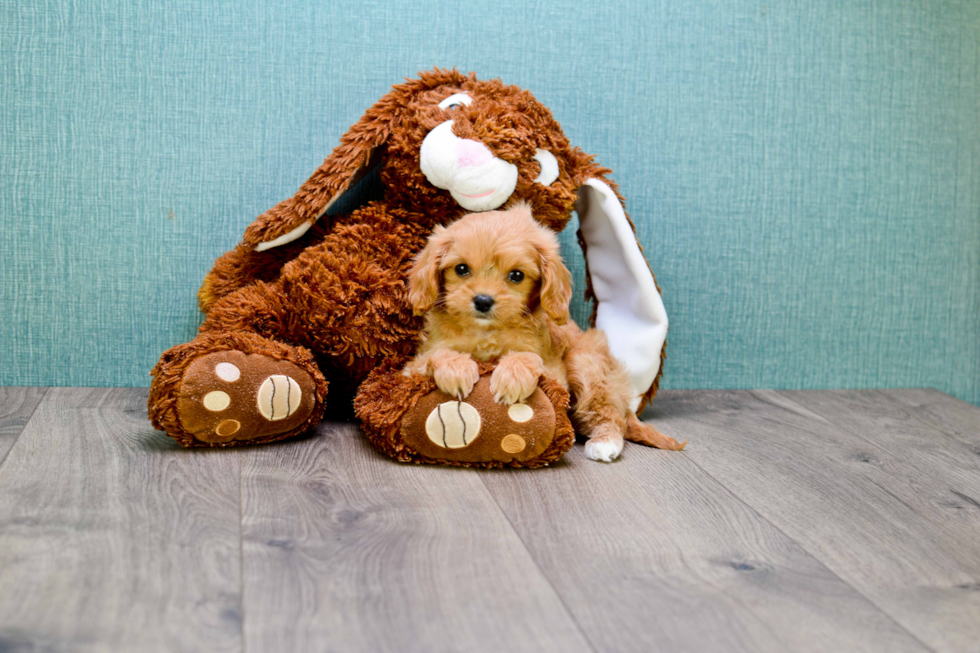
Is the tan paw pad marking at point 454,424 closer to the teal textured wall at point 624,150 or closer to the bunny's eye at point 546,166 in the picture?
the bunny's eye at point 546,166

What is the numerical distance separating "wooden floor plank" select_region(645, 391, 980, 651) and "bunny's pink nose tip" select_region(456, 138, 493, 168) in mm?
551

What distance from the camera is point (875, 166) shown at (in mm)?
1596

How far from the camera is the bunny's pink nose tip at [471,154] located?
1152mm

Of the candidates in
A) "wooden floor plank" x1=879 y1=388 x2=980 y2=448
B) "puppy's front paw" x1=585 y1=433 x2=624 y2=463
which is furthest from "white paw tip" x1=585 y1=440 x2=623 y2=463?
"wooden floor plank" x1=879 y1=388 x2=980 y2=448

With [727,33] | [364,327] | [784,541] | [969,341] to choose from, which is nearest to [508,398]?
[364,327]

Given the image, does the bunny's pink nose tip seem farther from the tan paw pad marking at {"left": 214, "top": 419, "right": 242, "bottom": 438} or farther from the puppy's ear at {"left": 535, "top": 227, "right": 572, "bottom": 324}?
the tan paw pad marking at {"left": 214, "top": 419, "right": 242, "bottom": 438}

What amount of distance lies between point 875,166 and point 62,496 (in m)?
1.53

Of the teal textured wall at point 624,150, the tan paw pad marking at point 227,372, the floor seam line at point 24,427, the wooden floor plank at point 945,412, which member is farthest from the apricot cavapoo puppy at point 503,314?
the wooden floor plank at point 945,412

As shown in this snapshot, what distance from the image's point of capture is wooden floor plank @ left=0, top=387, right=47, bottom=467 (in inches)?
44.2

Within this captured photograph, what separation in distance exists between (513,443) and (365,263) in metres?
0.36

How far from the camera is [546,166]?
1230 millimetres

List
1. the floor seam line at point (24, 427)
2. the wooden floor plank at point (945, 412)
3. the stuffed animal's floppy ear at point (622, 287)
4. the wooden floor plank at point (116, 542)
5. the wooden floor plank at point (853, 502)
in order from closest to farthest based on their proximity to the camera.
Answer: the wooden floor plank at point (116, 542) → the wooden floor plank at point (853, 502) → the floor seam line at point (24, 427) → the stuffed animal's floppy ear at point (622, 287) → the wooden floor plank at point (945, 412)

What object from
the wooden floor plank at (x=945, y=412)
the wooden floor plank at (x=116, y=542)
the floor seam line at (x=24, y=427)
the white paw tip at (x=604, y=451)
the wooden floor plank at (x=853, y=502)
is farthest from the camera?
the wooden floor plank at (x=945, y=412)

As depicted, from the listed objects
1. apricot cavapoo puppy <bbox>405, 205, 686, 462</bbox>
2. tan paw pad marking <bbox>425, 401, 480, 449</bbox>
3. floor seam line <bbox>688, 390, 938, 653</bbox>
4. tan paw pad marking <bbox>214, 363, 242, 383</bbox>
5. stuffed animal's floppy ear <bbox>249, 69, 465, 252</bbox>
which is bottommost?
floor seam line <bbox>688, 390, 938, 653</bbox>
